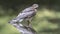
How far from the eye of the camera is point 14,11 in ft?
7.51

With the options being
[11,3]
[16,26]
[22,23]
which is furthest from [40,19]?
[11,3]

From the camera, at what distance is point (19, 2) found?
2.48 m

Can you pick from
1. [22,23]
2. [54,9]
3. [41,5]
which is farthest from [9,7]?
[22,23]

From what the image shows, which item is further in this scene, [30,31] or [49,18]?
[49,18]

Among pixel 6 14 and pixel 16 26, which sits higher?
pixel 6 14

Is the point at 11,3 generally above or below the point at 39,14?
above

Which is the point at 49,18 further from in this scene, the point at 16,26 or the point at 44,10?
the point at 16,26

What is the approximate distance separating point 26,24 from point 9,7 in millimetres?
812

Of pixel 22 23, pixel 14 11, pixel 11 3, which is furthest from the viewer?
pixel 11 3

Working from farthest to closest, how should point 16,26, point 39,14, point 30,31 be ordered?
1. point 39,14
2. point 16,26
3. point 30,31

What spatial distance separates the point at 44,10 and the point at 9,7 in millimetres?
440

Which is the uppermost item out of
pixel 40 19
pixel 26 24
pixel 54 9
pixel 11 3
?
pixel 11 3

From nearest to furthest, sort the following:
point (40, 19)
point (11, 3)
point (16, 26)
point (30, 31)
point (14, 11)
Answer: point (30, 31)
point (16, 26)
point (40, 19)
point (14, 11)
point (11, 3)

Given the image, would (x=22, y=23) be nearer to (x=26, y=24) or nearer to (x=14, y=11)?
(x=26, y=24)
